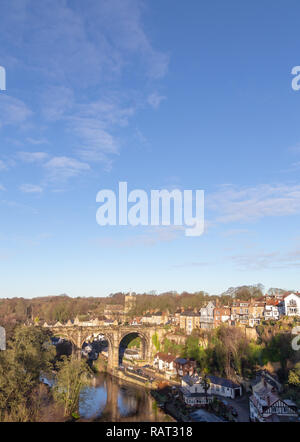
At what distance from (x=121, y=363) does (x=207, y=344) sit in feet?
74.9

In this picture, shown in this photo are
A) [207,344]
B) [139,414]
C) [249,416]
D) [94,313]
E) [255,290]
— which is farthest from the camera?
[94,313]

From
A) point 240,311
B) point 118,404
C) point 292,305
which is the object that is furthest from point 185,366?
point 292,305

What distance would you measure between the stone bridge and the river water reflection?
851 centimetres

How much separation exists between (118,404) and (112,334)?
2363cm

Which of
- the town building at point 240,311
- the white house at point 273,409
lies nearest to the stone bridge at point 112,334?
the town building at point 240,311

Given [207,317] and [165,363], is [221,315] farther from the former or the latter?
[165,363]

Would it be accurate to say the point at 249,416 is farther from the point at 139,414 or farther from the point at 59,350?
the point at 59,350

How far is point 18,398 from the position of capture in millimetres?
29859

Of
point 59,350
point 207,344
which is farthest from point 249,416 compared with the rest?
point 59,350

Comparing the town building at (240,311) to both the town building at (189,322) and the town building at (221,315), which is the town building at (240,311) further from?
the town building at (189,322)

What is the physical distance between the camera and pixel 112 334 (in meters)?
67.4

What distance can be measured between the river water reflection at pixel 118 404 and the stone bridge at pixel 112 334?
8.51m

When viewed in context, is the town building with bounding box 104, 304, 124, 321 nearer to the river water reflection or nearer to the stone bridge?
the stone bridge
